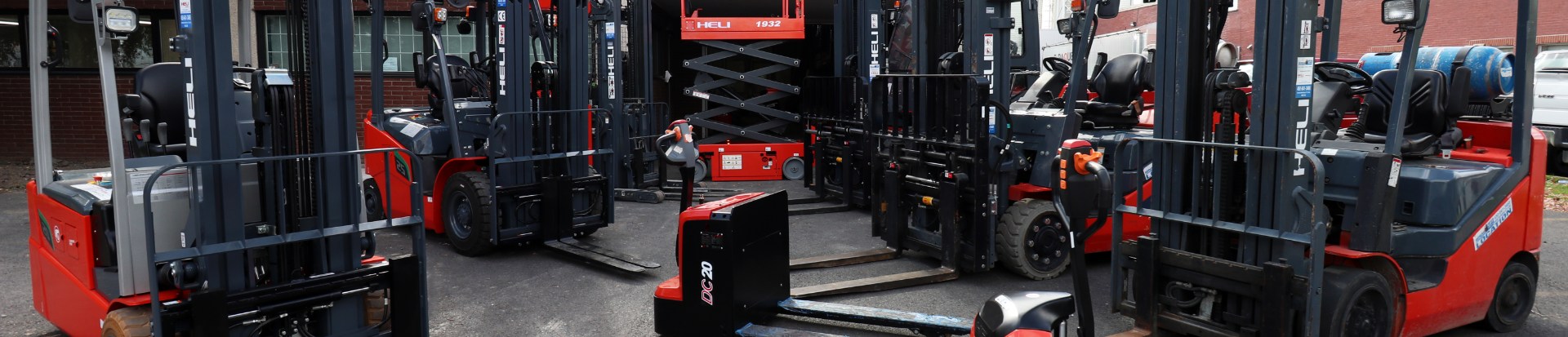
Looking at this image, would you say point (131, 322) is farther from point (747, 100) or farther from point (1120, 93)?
point (747, 100)

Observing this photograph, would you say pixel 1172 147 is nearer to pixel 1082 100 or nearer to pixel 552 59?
pixel 1082 100

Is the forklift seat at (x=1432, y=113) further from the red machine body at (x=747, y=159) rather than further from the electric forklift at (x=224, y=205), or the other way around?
the red machine body at (x=747, y=159)

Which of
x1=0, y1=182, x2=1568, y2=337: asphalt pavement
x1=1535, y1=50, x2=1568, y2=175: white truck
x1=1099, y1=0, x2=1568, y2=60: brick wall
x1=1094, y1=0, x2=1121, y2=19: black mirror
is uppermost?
x1=1099, y1=0, x2=1568, y2=60: brick wall

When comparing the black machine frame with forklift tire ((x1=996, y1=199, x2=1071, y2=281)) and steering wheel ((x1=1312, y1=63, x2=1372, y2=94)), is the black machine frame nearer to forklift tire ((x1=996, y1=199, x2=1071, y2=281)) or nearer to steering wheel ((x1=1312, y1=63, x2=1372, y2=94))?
forklift tire ((x1=996, y1=199, x2=1071, y2=281))

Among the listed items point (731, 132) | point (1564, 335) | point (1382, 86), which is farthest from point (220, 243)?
point (731, 132)

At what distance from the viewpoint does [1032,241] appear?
7371 millimetres

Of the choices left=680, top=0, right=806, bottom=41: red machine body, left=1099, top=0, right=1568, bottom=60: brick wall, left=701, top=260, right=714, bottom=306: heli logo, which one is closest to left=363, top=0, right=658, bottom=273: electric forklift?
left=701, top=260, right=714, bottom=306: heli logo

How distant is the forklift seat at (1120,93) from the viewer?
326 inches

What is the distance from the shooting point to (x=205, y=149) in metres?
4.36

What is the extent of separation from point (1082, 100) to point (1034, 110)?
31.3 inches

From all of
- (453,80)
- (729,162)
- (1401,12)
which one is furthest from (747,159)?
(1401,12)

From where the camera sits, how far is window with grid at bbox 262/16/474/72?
52.9ft

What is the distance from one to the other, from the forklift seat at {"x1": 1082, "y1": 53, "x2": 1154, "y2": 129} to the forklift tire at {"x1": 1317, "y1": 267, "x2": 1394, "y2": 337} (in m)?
3.37

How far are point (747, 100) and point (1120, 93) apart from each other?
6906mm
